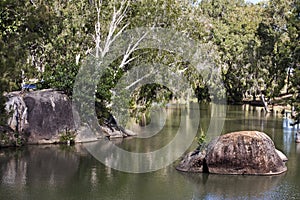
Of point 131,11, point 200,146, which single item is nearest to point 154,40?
point 131,11

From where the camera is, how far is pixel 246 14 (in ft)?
182

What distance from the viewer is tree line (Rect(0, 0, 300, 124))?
13453 millimetres

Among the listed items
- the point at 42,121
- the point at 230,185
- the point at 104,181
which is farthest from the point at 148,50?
the point at 230,185

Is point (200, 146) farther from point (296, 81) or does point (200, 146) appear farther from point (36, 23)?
point (296, 81)

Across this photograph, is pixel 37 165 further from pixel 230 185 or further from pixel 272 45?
pixel 272 45

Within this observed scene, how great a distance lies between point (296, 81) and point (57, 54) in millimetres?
15627

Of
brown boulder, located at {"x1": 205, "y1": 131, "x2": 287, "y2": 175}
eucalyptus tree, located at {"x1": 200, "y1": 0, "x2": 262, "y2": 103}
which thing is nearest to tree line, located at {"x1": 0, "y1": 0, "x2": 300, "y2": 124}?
eucalyptus tree, located at {"x1": 200, "y1": 0, "x2": 262, "y2": 103}

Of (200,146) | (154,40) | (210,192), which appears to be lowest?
(210,192)

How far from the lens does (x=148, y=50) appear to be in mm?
33125

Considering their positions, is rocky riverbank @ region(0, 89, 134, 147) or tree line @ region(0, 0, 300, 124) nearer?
tree line @ region(0, 0, 300, 124)

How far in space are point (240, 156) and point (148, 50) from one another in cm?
1570

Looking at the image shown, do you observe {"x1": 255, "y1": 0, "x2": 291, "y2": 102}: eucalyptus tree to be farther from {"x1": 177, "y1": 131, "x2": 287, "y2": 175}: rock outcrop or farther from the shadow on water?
the shadow on water

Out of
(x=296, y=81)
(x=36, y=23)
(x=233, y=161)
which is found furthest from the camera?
(x=296, y=81)

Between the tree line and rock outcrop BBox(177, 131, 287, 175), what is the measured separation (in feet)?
24.3
